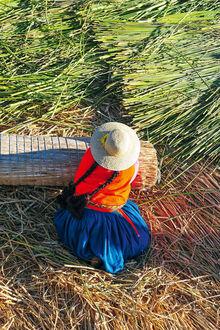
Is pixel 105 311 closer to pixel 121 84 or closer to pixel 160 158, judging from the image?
pixel 160 158

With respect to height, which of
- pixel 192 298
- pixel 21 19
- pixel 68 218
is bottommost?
pixel 192 298

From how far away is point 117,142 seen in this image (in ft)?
10.0

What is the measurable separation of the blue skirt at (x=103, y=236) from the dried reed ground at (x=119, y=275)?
2.0 inches

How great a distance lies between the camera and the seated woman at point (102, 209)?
3.17m

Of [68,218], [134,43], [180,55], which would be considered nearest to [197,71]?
[180,55]

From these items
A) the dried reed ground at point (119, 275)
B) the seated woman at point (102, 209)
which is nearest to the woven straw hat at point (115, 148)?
the seated woman at point (102, 209)

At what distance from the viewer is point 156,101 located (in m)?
4.04

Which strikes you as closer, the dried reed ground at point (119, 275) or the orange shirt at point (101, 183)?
the dried reed ground at point (119, 275)

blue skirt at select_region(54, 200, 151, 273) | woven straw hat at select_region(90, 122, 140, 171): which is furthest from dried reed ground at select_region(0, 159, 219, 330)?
woven straw hat at select_region(90, 122, 140, 171)

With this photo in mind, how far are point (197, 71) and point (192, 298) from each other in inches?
62.6

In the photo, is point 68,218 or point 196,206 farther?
A: point 196,206

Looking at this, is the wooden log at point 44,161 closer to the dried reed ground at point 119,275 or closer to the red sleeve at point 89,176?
the dried reed ground at point 119,275

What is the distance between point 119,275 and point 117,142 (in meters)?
0.67

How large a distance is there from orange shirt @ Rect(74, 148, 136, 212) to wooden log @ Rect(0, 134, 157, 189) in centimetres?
21
